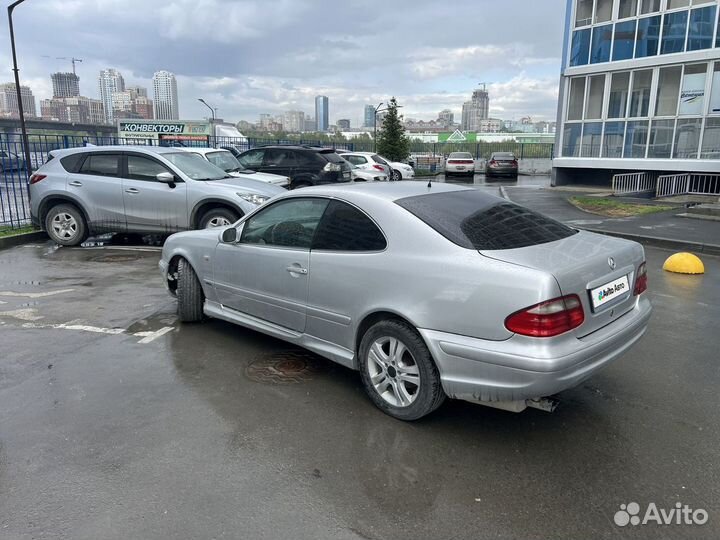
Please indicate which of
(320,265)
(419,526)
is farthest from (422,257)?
(419,526)

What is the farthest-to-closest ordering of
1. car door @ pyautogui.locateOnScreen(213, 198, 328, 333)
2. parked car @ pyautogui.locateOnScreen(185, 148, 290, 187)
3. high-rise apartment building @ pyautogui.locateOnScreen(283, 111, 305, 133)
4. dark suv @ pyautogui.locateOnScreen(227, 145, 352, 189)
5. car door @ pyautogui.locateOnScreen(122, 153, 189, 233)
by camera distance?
high-rise apartment building @ pyautogui.locateOnScreen(283, 111, 305, 133), dark suv @ pyautogui.locateOnScreen(227, 145, 352, 189), parked car @ pyautogui.locateOnScreen(185, 148, 290, 187), car door @ pyautogui.locateOnScreen(122, 153, 189, 233), car door @ pyautogui.locateOnScreen(213, 198, 328, 333)

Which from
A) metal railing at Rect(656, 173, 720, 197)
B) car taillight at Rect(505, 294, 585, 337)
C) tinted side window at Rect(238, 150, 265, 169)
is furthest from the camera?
metal railing at Rect(656, 173, 720, 197)

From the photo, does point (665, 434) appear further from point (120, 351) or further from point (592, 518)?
point (120, 351)

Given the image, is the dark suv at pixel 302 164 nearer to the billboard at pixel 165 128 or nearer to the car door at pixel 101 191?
the car door at pixel 101 191

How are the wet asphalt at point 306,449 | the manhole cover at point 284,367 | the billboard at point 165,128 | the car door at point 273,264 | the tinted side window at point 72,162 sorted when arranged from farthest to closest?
the billboard at point 165,128
the tinted side window at point 72,162
the manhole cover at point 284,367
the car door at point 273,264
the wet asphalt at point 306,449

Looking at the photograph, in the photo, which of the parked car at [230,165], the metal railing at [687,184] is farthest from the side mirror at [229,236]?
the metal railing at [687,184]

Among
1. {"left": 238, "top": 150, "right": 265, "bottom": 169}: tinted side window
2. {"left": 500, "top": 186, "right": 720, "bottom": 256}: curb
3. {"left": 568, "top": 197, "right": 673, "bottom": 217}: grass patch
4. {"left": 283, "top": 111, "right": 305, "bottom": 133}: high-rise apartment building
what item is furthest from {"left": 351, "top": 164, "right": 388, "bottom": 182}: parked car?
{"left": 283, "top": 111, "right": 305, "bottom": 133}: high-rise apartment building

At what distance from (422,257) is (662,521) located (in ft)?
6.20

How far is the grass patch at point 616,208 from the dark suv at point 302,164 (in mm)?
6994

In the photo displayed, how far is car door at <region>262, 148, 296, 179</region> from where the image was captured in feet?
49.4

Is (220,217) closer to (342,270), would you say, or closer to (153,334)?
(153,334)

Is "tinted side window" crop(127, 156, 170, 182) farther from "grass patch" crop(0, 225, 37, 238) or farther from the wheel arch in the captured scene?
"grass patch" crop(0, 225, 37, 238)

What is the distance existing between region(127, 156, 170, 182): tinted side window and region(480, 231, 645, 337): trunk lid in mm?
7801

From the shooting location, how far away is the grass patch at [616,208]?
14234 millimetres
